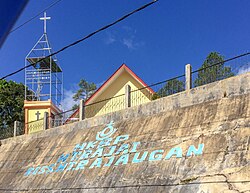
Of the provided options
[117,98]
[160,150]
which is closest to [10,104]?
[117,98]

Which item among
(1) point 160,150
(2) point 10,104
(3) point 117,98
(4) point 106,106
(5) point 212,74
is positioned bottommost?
(1) point 160,150

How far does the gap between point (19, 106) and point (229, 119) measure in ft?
81.1

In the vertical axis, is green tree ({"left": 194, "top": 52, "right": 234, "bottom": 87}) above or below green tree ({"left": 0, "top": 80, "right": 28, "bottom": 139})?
below

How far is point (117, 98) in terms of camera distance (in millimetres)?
13930

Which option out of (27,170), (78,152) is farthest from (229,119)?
(27,170)

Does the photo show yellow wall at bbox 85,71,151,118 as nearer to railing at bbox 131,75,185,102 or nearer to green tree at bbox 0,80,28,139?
railing at bbox 131,75,185,102

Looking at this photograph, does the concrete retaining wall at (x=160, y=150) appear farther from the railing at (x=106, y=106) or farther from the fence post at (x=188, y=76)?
the railing at (x=106, y=106)

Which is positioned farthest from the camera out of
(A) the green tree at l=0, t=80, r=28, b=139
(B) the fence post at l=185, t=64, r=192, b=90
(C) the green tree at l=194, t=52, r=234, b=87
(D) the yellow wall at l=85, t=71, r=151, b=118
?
→ (A) the green tree at l=0, t=80, r=28, b=139

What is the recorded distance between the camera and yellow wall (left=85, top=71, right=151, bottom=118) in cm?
1274

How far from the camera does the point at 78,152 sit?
462 inches

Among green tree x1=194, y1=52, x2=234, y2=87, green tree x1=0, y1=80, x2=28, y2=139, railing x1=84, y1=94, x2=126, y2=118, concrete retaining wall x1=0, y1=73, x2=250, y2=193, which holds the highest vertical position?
green tree x1=0, y1=80, x2=28, y2=139

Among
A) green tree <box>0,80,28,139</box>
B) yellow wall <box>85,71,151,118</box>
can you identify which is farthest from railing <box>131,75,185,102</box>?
green tree <box>0,80,28,139</box>

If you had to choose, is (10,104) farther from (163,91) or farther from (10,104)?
(163,91)

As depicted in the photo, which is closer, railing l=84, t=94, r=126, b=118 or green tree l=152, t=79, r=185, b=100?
green tree l=152, t=79, r=185, b=100
